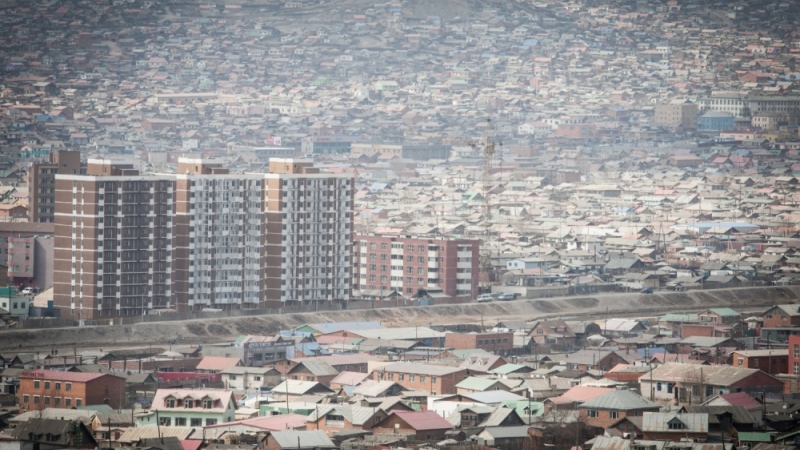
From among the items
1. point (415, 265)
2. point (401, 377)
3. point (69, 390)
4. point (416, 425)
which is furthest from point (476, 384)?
point (415, 265)

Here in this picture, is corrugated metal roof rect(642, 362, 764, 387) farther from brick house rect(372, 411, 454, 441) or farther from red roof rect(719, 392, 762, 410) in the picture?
brick house rect(372, 411, 454, 441)

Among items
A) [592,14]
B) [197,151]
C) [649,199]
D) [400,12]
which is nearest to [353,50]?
[400,12]

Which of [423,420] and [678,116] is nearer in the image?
[423,420]

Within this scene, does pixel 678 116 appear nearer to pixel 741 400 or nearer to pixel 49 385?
pixel 741 400

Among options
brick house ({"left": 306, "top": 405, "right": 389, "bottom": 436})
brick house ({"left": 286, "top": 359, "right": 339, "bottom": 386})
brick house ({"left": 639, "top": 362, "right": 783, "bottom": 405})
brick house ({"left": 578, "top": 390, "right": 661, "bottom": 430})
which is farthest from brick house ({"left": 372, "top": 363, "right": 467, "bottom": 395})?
brick house ({"left": 578, "top": 390, "right": 661, "bottom": 430})

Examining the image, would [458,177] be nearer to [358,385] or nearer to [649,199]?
[649,199]

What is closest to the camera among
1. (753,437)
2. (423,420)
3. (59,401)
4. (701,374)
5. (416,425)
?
(753,437)
